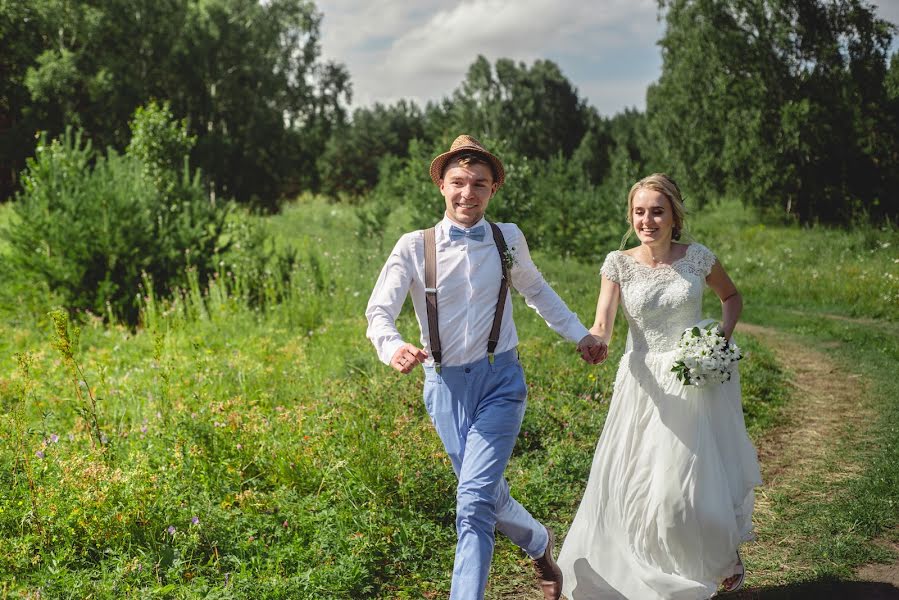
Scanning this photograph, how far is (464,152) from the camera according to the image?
3611 mm

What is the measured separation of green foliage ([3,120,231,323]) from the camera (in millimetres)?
11250

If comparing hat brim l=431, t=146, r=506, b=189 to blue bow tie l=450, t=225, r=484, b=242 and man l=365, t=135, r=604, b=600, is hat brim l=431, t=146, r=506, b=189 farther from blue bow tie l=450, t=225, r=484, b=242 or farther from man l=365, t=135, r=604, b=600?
blue bow tie l=450, t=225, r=484, b=242

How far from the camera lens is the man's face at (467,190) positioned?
3.60 m

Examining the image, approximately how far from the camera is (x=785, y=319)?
1293 centimetres

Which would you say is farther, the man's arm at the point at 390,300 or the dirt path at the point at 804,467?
the dirt path at the point at 804,467

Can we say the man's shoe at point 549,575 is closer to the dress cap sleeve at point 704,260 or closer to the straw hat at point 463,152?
the dress cap sleeve at point 704,260

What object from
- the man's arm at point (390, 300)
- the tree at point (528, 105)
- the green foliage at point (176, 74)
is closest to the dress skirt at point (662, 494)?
the man's arm at point (390, 300)

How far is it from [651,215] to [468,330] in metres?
1.33

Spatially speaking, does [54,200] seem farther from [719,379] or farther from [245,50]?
[245,50]

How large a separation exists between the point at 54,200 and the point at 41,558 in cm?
906

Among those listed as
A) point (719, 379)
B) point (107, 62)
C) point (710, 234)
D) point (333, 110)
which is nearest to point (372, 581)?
point (719, 379)

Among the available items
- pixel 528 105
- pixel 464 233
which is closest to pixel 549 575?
pixel 464 233

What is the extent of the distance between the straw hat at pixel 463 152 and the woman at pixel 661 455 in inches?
34.6

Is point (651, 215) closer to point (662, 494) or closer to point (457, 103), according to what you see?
point (662, 494)
